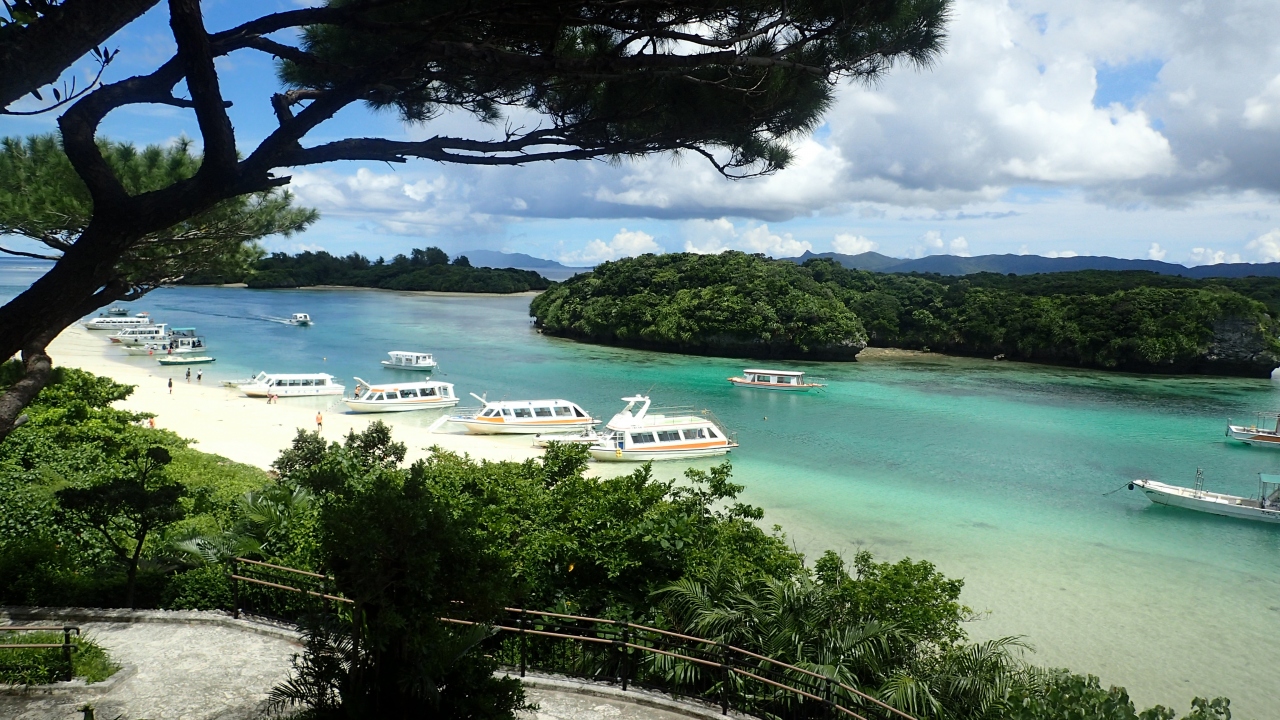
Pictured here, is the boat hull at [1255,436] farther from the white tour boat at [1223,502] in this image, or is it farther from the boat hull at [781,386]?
the boat hull at [781,386]

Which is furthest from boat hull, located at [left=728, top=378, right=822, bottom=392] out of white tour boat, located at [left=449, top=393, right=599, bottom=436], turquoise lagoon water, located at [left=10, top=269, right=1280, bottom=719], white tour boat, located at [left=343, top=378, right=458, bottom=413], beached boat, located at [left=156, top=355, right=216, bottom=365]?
beached boat, located at [left=156, top=355, right=216, bottom=365]

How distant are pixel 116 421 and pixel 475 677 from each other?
1584cm

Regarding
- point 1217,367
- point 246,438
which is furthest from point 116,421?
point 1217,367

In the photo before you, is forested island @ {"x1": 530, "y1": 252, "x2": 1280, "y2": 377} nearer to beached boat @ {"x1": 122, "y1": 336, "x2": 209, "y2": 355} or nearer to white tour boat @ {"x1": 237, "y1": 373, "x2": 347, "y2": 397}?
white tour boat @ {"x1": 237, "y1": 373, "x2": 347, "y2": 397}

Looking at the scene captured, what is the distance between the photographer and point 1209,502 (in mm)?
22297

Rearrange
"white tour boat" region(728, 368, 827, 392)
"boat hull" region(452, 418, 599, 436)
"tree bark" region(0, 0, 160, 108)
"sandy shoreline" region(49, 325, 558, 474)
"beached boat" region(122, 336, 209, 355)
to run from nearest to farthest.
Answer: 1. "tree bark" region(0, 0, 160, 108)
2. "sandy shoreline" region(49, 325, 558, 474)
3. "boat hull" region(452, 418, 599, 436)
4. "white tour boat" region(728, 368, 827, 392)
5. "beached boat" region(122, 336, 209, 355)

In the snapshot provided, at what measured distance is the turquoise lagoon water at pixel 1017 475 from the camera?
14.2 m

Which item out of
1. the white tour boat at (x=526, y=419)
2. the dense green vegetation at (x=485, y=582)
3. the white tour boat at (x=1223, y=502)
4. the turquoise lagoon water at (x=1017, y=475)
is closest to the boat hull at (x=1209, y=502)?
the white tour boat at (x=1223, y=502)

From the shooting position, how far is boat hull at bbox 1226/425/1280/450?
3225 centimetres

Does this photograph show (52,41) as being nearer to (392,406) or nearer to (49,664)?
(49,664)

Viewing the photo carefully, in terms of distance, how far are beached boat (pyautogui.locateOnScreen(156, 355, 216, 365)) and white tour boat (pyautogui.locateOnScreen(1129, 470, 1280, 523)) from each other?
51.2 meters

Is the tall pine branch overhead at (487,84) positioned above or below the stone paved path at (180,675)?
above

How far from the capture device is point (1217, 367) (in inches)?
2259

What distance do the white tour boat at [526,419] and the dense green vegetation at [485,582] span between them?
18.2 m
